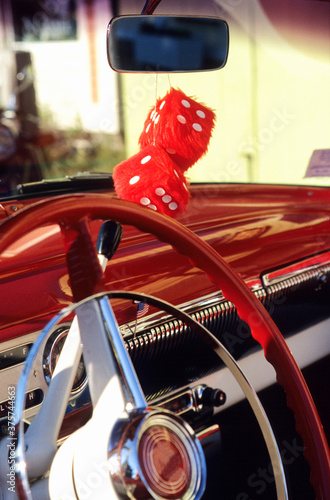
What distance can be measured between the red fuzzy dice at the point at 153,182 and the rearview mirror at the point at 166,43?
0.30m

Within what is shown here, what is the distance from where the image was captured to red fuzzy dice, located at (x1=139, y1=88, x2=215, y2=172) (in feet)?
4.06

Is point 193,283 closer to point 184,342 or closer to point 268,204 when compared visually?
point 184,342

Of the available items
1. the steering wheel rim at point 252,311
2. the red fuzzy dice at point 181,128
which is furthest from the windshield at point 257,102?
the steering wheel rim at point 252,311

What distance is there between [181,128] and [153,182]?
0.17m

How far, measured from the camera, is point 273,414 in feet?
5.21

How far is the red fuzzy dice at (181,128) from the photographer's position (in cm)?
124

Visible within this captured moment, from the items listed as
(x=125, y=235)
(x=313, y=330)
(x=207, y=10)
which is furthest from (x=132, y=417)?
(x=207, y=10)

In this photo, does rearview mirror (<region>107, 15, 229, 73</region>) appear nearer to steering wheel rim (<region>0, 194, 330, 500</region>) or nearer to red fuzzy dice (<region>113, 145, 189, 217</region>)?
red fuzzy dice (<region>113, 145, 189, 217</region>)

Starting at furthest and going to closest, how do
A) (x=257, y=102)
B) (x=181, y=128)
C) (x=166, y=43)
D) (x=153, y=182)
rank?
(x=257, y=102) → (x=166, y=43) → (x=181, y=128) → (x=153, y=182)

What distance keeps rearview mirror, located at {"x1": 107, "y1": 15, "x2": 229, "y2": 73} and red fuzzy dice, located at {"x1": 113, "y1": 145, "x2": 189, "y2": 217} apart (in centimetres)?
30

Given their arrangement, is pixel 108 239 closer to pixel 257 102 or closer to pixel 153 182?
pixel 153 182

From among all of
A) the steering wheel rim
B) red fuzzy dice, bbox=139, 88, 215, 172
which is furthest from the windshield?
the steering wheel rim

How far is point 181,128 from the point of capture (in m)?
1.25

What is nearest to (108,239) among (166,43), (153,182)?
(153,182)
